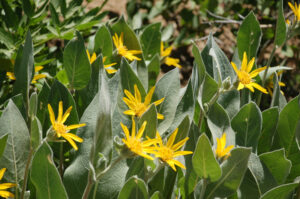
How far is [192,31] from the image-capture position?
8.98 ft

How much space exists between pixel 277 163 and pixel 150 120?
15.9 inches

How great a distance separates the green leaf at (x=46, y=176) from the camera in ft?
3.17

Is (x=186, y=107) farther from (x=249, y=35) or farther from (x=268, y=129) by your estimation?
(x=249, y=35)

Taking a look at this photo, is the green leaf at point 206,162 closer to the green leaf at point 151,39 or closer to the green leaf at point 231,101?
the green leaf at point 231,101

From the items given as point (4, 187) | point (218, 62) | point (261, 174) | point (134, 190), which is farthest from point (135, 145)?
point (218, 62)

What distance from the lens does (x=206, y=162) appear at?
1.04m

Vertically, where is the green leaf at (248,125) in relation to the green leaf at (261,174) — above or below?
above

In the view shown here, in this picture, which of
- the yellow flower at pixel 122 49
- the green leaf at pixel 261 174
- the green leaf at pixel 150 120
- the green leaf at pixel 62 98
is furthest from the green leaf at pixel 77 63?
the green leaf at pixel 261 174

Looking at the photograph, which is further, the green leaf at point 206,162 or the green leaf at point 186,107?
the green leaf at point 186,107

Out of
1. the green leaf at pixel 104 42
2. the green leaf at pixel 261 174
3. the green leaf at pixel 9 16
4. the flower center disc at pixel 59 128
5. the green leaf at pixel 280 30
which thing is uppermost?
the green leaf at pixel 9 16

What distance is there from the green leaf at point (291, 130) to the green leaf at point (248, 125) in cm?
16

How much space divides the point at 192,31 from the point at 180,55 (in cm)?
17

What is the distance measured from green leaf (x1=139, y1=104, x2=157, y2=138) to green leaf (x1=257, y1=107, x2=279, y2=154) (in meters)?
0.43

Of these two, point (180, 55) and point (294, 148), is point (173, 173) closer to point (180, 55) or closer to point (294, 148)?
point (294, 148)
